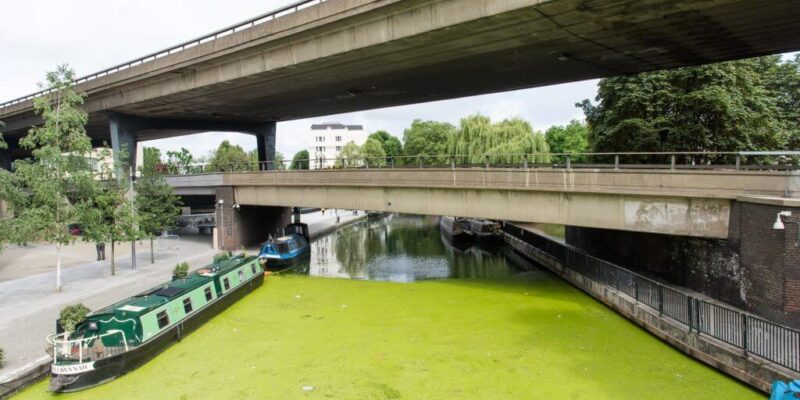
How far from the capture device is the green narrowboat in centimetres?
1031

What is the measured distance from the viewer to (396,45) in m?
17.6

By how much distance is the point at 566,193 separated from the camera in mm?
17047

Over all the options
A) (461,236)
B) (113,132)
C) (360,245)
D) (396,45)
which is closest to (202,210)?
(113,132)

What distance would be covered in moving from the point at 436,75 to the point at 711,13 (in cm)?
1152

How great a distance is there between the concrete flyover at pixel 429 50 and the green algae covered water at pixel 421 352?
9678 mm

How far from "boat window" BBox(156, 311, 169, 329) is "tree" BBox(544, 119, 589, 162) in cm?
5919

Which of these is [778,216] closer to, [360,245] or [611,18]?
[611,18]

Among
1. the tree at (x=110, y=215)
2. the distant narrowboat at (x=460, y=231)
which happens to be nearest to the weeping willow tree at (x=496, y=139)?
the distant narrowboat at (x=460, y=231)

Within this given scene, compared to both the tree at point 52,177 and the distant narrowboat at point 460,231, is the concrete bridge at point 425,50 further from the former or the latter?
the distant narrowboat at point 460,231

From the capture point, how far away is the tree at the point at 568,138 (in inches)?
2559

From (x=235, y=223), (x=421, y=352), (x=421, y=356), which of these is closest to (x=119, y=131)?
(x=235, y=223)

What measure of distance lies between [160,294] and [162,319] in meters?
1.23

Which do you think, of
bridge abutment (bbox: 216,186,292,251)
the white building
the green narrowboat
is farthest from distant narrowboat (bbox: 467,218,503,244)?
the white building

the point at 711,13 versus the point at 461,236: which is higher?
the point at 711,13
